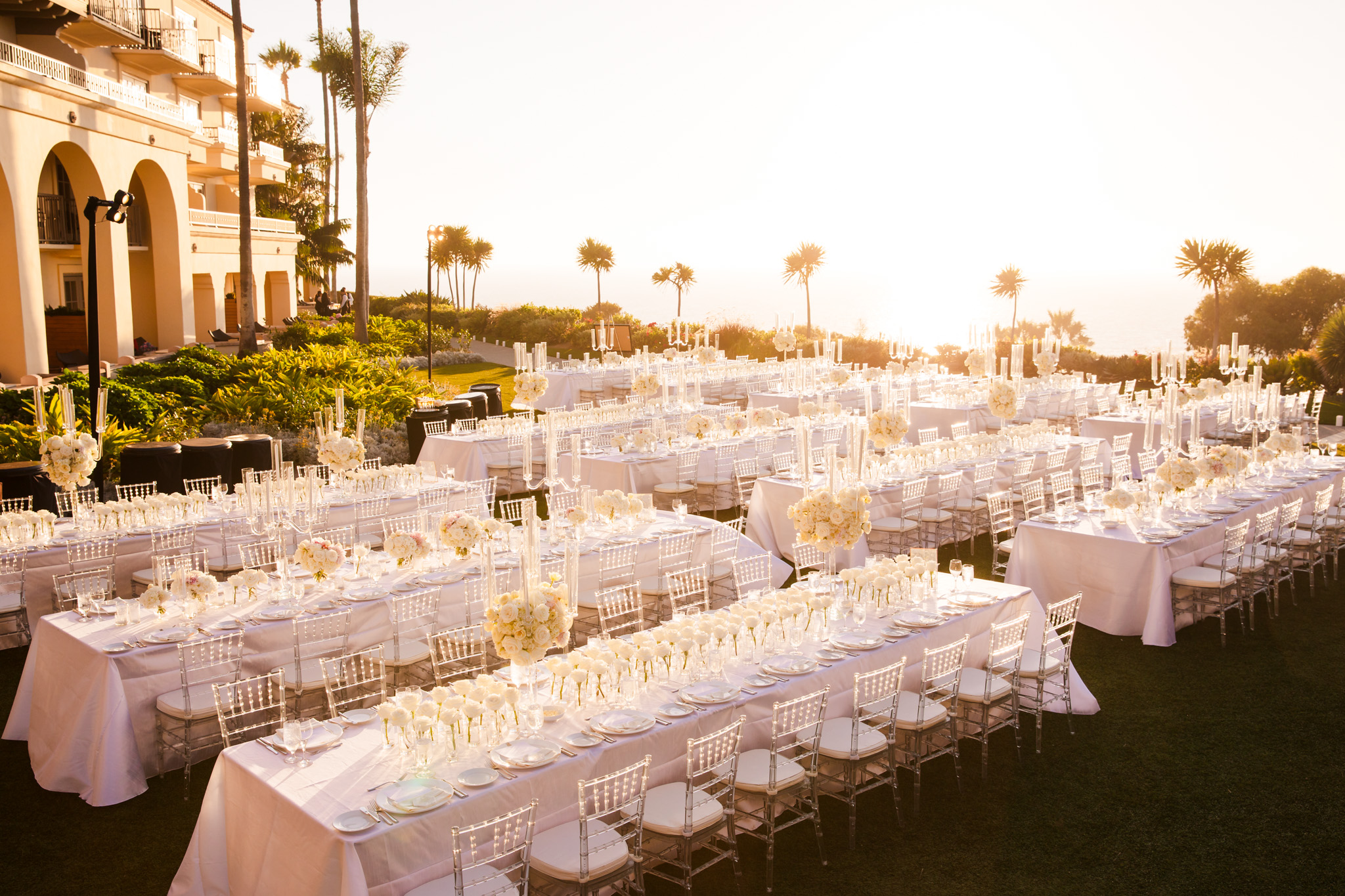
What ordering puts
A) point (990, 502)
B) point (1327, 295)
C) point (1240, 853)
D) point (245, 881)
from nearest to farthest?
point (245, 881) < point (1240, 853) < point (990, 502) < point (1327, 295)

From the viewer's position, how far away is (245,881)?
471 centimetres

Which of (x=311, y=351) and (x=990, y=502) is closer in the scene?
(x=990, y=502)

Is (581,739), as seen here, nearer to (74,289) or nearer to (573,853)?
(573,853)

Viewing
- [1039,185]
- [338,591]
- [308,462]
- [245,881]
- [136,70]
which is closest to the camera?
[245,881]

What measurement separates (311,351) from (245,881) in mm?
16498

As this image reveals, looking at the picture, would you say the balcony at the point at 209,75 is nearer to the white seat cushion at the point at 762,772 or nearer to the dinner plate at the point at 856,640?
the dinner plate at the point at 856,640

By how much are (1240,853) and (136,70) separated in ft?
122

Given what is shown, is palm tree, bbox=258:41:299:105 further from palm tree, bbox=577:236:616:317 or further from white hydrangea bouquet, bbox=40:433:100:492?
white hydrangea bouquet, bbox=40:433:100:492

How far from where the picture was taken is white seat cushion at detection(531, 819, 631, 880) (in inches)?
178

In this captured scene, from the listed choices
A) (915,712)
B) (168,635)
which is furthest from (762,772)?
(168,635)

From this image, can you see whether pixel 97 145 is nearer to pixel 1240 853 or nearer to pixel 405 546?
pixel 405 546

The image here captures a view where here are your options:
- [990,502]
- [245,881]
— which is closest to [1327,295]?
[990,502]

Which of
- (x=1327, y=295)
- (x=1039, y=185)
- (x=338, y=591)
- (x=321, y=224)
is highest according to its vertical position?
(x=1039, y=185)

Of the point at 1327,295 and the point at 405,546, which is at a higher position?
the point at 1327,295
